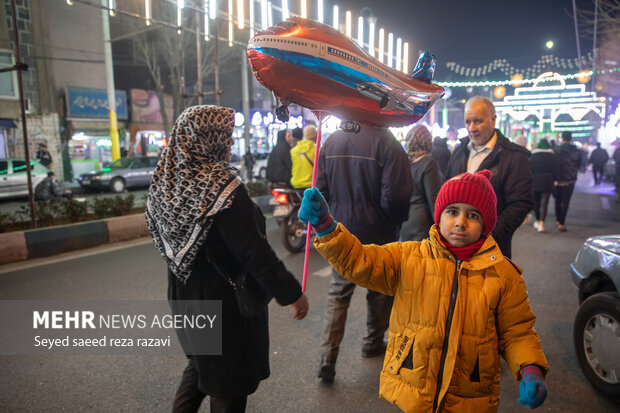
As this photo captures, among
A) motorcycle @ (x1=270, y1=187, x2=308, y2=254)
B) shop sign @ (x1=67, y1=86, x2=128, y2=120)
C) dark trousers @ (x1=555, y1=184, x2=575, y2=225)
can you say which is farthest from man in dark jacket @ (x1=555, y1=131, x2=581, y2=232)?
shop sign @ (x1=67, y1=86, x2=128, y2=120)

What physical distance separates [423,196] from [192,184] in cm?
239

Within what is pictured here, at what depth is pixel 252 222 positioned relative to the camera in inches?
75.2

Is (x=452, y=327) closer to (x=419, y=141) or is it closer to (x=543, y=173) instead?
(x=419, y=141)

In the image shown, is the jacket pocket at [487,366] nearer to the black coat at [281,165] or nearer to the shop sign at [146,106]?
the black coat at [281,165]

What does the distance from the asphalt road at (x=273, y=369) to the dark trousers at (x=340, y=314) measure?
26cm

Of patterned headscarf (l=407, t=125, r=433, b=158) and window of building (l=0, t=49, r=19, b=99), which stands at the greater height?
window of building (l=0, t=49, r=19, b=99)

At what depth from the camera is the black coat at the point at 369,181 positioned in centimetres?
321

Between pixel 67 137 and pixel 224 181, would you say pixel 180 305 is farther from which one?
pixel 67 137

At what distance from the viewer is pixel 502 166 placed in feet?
10.6

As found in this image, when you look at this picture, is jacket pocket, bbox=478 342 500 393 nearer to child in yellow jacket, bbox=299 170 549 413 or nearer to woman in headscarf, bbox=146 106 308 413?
child in yellow jacket, bbox=299 170 549 413

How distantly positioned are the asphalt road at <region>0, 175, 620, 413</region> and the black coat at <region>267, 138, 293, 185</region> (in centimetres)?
236

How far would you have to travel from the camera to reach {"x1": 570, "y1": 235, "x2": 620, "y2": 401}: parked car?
2746mm

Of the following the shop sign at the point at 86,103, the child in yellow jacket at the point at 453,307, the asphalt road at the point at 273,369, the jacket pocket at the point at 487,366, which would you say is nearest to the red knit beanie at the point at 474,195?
the child in yellow jacket at the point at 453,307

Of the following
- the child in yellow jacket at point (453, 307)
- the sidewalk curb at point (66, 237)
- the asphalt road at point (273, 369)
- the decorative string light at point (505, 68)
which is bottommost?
the asphalt road at point (273, 369)
